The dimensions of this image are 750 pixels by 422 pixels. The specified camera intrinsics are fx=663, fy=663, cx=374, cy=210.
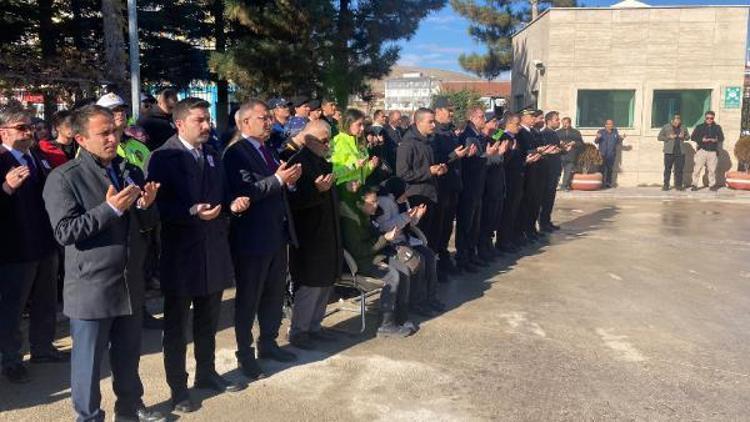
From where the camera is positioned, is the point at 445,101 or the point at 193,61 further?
the point at 193,61

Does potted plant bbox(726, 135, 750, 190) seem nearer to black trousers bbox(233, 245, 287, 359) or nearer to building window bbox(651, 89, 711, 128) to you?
building window bbox(651, 89, 711, 128)

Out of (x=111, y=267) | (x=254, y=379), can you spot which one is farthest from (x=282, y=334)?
(x=111, y=267)

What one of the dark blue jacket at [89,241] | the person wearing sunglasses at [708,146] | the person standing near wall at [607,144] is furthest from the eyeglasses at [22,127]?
the person wearing sunglasses at [708,146]

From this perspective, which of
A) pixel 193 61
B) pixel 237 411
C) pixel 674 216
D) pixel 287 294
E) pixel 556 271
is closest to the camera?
pixel 237 411

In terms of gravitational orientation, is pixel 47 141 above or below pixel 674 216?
above

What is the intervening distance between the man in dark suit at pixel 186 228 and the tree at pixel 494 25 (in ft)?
105

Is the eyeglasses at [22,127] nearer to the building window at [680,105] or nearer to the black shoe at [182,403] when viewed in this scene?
the black shoe at [182,403]

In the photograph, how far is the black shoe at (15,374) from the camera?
4457 mm

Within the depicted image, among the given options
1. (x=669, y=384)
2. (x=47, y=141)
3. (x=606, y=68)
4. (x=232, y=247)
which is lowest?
(x=669, y=384)

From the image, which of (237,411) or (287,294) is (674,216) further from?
(237,411)

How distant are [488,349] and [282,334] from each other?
172 cm

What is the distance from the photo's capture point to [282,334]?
5.60 metres

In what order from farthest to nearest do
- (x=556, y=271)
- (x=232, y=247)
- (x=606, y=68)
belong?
(x=606, y=68) → (x=556, y=271) → (x=232, y=247)

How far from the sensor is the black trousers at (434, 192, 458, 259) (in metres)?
7.25
